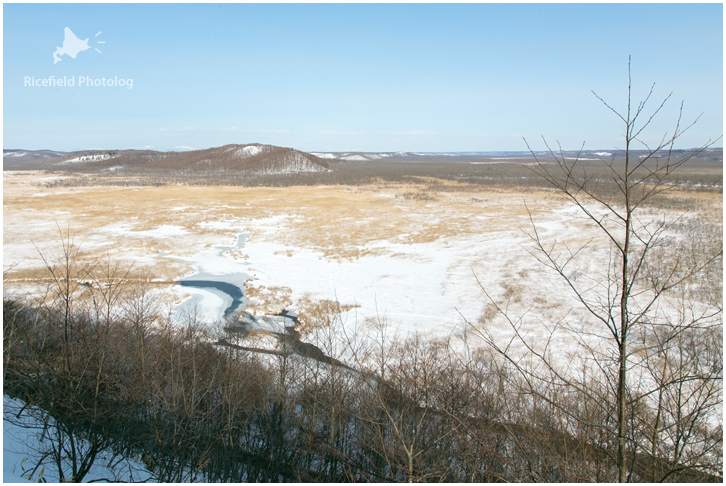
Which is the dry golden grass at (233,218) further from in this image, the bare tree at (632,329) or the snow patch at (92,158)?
the snow patch at (92,158)

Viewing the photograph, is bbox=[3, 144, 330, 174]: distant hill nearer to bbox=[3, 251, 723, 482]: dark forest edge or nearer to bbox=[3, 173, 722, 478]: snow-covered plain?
bbox=[3, 173, 722, 478]: snow-covered plain

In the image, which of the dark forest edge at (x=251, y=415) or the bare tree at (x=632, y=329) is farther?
the dark forest edge at (x=251, y=415)

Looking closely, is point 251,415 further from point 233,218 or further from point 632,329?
point 233,218

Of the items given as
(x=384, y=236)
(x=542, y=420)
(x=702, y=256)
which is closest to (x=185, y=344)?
(x=542, y=420)

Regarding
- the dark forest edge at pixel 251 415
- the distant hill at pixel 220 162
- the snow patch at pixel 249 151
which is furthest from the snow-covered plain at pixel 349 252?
the snow patch at pixel 249 151

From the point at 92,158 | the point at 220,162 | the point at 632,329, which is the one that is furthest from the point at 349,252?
the point at 92,158

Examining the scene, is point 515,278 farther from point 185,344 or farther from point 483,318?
point 185,344

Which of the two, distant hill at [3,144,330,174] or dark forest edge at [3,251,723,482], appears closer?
dark forest edge at [3,251,723,482]

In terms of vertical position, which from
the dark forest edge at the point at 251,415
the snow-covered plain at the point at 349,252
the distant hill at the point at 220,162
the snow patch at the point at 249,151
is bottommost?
the dark forest edge at the point at 251,415

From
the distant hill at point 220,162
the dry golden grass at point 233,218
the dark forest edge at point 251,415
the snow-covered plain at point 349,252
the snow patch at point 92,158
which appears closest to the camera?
the dark forest edge at point 251,415

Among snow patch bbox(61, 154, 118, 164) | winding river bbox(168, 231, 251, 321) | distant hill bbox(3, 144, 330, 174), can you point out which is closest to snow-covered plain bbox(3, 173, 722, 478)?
winding river bbox(168, 231, 251, 321)

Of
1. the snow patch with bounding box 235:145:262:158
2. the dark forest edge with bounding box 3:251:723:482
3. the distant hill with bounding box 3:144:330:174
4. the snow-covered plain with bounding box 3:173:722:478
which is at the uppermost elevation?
the snow patch with bounding box 235:145:262:158
